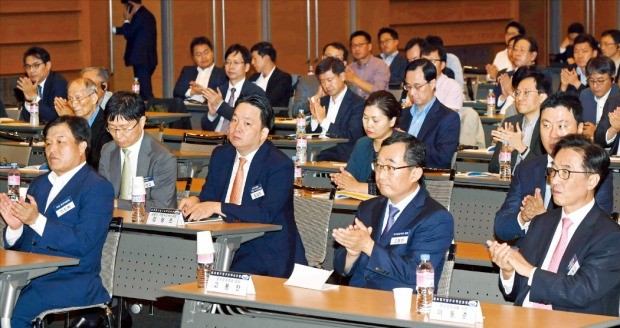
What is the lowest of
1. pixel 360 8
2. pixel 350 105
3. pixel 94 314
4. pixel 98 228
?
pixel 94 314

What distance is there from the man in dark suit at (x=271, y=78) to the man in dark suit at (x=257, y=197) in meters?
6.23

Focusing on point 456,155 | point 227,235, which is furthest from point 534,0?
point 227,235

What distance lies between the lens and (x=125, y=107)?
6.30m

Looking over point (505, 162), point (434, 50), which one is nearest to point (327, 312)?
point (505, 162)

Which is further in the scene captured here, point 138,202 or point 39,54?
point 39,54

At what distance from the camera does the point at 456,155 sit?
27.0 feet

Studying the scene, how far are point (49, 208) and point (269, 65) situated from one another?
723cm

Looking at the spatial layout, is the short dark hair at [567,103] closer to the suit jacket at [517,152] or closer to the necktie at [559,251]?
the suit jacket at [517,152]

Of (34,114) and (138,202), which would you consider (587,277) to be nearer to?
(138,202)

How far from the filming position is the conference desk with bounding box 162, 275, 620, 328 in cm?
380

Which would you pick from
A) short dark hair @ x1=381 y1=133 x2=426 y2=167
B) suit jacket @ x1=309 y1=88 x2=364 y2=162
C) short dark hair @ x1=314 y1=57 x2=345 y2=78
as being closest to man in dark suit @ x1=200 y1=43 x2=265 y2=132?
short dark hair @ x1=314 y1=57 x2=345 y2=78

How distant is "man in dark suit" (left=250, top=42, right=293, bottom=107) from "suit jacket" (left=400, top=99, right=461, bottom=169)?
4.28 m

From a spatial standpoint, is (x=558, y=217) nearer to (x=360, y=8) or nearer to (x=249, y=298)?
(x=249, y=298)

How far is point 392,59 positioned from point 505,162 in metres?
7.32
